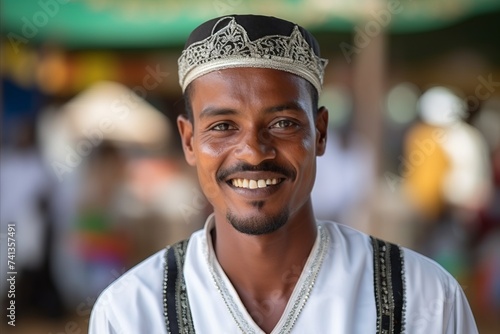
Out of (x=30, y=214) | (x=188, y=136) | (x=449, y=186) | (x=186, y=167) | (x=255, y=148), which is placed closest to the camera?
(x=255, y=148)

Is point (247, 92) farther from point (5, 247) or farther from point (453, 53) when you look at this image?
point (453, 53)

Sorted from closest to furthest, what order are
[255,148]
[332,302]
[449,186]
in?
[255,148], [332,302], [449,186]

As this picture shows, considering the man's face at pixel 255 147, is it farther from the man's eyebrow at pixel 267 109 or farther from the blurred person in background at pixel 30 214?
the blurred person in background at pixel 30 214

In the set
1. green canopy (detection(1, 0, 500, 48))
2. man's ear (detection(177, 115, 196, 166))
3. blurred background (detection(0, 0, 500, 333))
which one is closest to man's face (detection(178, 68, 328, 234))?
man's ear (detection(177, 115, 196, 166))

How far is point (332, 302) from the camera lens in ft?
7.20

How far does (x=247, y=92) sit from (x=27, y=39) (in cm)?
487

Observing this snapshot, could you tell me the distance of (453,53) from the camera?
6812 millimetres

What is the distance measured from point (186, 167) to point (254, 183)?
547cm

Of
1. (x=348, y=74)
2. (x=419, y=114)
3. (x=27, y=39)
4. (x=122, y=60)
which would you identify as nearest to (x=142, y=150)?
(x=122, y=60)

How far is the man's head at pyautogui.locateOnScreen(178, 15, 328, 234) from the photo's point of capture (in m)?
2.11

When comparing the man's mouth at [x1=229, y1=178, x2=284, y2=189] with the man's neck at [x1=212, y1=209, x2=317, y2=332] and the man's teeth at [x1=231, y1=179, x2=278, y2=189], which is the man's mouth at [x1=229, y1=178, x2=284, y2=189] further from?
the man's neck at [x1=212, y1=209, x2=317, y2=332]

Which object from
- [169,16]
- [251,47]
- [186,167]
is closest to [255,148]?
[251,47]

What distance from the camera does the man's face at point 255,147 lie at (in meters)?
2.11

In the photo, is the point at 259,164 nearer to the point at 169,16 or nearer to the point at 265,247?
the point at 265,247
